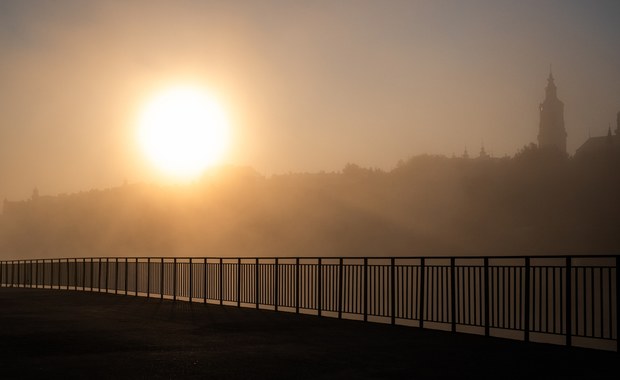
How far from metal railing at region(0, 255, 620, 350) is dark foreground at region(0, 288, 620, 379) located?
1.49ft

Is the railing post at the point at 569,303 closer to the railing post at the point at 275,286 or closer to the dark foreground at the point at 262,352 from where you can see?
the dark foreground at the point at 262,352

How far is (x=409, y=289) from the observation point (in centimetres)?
1781

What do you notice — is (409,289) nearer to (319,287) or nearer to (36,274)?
(319,287)

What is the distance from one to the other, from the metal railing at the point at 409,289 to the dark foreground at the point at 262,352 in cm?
45

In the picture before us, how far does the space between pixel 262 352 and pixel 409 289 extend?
673 centimetres

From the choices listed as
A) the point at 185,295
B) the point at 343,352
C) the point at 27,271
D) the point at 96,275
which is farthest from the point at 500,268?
the point at 27,271

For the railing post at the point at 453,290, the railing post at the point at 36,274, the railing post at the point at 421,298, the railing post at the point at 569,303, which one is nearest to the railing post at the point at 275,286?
the railing post at the point at 421,298

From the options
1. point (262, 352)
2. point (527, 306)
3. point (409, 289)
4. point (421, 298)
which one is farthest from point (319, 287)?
point (262, 352)

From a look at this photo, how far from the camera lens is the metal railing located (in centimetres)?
1327

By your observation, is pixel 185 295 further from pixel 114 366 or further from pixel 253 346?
pixel 114 366

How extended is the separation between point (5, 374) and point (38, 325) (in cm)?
698

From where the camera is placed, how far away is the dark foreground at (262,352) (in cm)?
991

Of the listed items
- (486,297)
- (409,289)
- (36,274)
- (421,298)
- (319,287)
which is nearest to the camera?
(486,297)

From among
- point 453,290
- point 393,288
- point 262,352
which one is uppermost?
point 453,290
